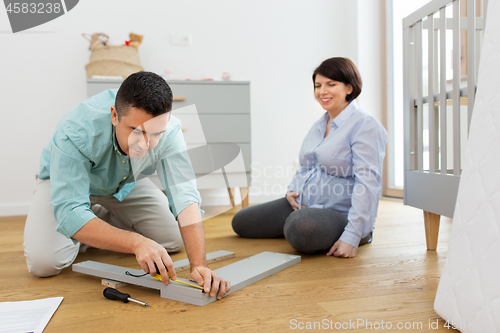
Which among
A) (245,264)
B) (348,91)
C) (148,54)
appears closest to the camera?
(245,264)

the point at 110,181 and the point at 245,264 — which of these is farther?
the point at 110,181

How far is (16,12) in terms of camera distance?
244cm

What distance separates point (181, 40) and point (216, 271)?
6.76 ft

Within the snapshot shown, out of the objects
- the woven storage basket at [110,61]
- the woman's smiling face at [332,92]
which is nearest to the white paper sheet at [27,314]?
the woman's smiling face at [332,92]

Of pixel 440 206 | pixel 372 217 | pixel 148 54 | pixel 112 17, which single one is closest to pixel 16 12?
pixel 112 17

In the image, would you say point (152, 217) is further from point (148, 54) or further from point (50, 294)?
point (148, 54)

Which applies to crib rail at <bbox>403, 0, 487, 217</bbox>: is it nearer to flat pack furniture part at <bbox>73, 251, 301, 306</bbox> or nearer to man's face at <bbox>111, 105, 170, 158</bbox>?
flat pack furniture part at <bbox>73, 251, 301, 306</bbox>

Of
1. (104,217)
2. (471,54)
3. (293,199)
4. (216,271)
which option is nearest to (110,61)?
(104,217)

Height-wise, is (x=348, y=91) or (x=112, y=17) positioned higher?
(x=112, y=17)

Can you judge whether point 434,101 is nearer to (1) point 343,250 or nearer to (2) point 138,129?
(1) point 343,250

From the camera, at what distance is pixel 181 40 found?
106 inches

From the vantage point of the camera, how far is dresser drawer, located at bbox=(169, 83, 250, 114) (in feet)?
7.54

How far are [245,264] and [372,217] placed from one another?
20.1 inches

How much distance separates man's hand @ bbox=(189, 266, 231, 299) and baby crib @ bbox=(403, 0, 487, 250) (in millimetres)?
769
